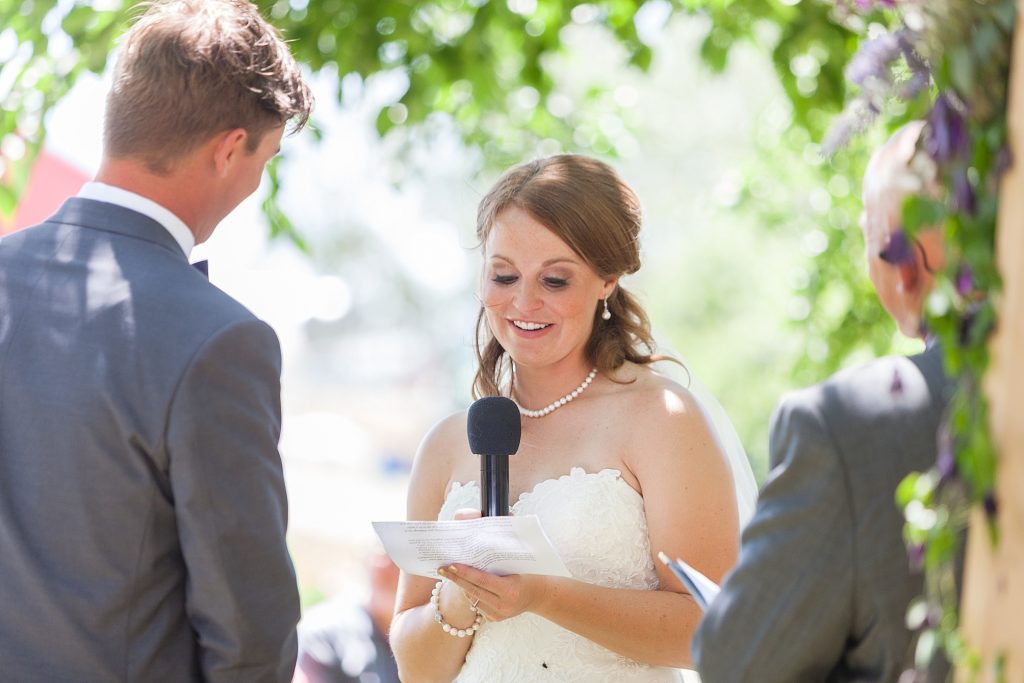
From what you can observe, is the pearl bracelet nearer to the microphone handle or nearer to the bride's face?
the microphone handle

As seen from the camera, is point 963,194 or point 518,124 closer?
point 963,194

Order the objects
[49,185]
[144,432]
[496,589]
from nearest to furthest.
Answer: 1. [144,432]
2. [496,589]
3. [49,185]

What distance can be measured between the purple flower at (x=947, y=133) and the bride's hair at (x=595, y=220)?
1773 millimetres

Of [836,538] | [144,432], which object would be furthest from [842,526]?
[144,432]

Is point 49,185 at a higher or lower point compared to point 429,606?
higher

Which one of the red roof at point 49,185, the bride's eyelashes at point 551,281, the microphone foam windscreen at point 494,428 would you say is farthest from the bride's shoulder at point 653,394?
the red roof at point 49,185

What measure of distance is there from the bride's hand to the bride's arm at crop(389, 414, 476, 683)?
0.27m

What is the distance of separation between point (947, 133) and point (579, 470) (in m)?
1.84

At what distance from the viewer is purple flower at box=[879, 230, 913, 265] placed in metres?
1.97

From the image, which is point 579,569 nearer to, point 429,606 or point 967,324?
point 429,606

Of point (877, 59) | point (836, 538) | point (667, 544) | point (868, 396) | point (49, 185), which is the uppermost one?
point (877, 59)

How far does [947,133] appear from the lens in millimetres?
1778

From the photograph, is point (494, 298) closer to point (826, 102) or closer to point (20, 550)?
point (20, 550)

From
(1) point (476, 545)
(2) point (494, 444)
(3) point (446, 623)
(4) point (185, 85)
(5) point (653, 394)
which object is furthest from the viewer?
(5) point (653, 394)
